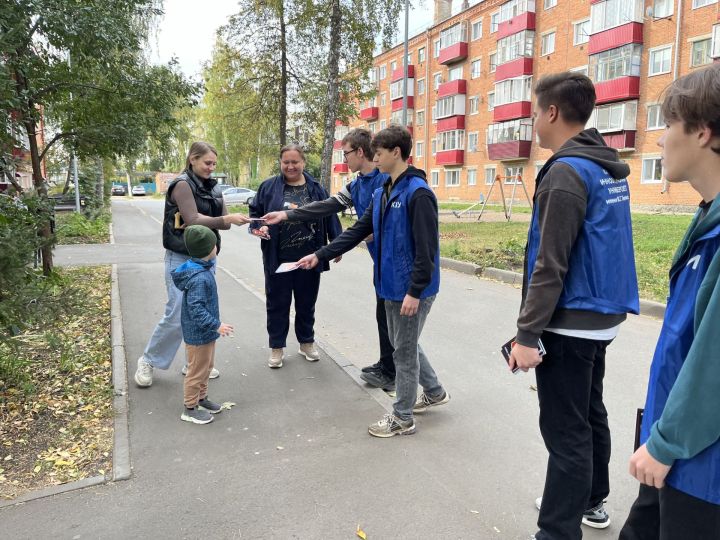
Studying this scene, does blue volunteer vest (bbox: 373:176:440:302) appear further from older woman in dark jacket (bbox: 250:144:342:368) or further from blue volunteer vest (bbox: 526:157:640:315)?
older woman in dark jacket (bbox: 250:144:342:368)

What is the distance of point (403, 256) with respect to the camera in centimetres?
355

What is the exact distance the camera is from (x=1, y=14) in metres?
4.83

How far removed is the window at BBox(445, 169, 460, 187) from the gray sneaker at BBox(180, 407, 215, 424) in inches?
1706

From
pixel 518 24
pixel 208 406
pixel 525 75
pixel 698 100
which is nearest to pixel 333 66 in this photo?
pixel 208 406

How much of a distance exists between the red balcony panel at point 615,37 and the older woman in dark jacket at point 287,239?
30.6 m

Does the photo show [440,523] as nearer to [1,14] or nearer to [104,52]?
[1,14]

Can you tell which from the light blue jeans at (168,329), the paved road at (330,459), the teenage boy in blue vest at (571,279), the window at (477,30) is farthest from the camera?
the window at (477,30)

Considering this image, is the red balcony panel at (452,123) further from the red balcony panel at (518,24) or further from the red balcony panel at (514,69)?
the red balcony panel at (518,24)

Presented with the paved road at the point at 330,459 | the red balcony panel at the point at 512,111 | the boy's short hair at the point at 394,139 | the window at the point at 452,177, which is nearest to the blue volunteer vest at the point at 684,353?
the paved road at the point at 330,459

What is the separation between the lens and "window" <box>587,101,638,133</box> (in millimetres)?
30297

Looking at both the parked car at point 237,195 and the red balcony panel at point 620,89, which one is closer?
the red balcony panel at point 620,89

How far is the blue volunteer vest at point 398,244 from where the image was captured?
3498 mm

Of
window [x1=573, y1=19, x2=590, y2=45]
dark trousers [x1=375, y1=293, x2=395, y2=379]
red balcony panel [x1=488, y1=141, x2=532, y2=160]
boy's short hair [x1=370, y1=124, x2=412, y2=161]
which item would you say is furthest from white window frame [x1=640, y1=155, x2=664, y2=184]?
boy's short hair [x1=370, y1=124, x2=412, y2=161]

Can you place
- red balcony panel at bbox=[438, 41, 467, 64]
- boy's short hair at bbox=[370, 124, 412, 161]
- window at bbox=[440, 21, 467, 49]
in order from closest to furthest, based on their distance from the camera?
A: boy's short hair at bbox=[370, 124, 412, 161] → red balcony panel at bbox=[438, 41, 467, 64] → window at bbox=[440, 21, 467, 49]
